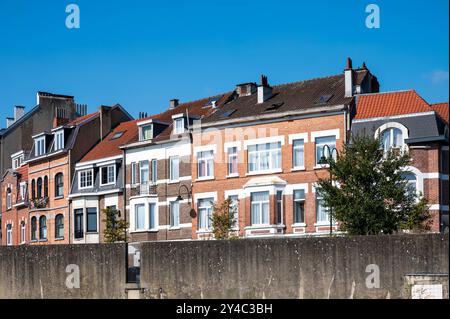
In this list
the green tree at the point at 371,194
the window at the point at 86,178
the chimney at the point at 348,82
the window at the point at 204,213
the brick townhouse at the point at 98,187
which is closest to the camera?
the green tree at the point at 371,194

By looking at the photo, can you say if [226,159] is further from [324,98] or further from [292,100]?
[324,98]

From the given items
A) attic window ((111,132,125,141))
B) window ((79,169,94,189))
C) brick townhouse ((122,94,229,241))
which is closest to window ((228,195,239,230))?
brick townhouse ((122,94,229,241))

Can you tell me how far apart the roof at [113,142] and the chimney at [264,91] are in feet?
31.9

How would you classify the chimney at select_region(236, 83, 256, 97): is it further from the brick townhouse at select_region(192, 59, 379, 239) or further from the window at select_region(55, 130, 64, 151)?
the window at select_region(55, 130, 64, 151)

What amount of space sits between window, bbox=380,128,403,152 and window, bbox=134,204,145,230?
17598 millimetres

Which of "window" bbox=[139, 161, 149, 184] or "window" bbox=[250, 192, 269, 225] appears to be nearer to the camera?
"window" bbox=[250, 192, 269, 225]

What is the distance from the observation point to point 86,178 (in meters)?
66.1

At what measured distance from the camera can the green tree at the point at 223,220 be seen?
5284 cm

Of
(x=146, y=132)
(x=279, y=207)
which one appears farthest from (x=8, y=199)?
(x=279, y=207)

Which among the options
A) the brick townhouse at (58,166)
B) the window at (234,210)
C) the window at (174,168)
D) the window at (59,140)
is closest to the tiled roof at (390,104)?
the window at (234,210)

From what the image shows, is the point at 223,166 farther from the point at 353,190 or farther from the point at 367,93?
the point at 353,190

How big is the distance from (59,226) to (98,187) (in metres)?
5.48

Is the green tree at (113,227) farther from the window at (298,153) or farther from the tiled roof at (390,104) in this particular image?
the tiled roof at (390,104)

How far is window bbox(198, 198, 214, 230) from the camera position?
56.7 metres
